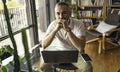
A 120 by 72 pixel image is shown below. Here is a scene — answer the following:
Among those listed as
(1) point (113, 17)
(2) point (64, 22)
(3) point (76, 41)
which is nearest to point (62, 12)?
(2) point (64, 22)

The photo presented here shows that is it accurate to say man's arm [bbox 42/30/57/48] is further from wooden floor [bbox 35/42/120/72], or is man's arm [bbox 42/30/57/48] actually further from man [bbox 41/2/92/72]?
wooden floor [bbox 35/42/120/72]

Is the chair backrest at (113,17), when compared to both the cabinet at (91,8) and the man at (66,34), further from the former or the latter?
the man at (66,34)

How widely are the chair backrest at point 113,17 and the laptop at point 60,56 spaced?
2.51 m

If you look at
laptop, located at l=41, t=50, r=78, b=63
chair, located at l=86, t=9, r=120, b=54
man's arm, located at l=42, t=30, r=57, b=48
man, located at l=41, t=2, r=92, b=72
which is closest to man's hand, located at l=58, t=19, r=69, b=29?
man, located at l=41, t=2, r=92, b=72

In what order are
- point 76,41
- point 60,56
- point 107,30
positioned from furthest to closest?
point 107,30 < point 76,41 < point 60,56

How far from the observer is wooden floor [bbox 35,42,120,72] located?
287 cm

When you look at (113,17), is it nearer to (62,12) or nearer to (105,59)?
(105,59)

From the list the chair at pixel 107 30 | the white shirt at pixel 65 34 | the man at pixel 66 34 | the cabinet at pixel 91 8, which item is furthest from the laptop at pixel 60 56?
the cabinet at pixel 91 8

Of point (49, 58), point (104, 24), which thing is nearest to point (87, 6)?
point (104, 24)

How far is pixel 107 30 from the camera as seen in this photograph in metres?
3.56

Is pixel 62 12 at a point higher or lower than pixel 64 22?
higher

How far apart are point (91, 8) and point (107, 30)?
101cm

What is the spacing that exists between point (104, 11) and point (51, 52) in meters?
2.85

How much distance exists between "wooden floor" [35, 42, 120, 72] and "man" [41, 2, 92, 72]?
865mm
